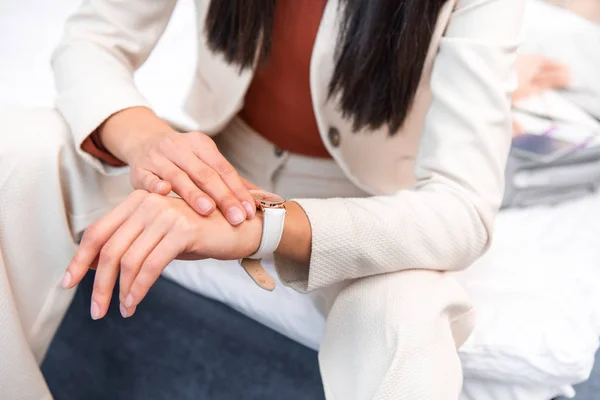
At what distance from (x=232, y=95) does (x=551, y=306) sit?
2.04 feet

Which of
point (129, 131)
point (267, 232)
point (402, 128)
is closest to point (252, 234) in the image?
point (267, 232)

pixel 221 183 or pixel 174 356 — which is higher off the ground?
pixel 221 183

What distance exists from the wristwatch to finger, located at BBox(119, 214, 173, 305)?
0.35 feet

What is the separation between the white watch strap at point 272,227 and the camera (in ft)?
2.09

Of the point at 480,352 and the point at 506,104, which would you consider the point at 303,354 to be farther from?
the point at 506,104

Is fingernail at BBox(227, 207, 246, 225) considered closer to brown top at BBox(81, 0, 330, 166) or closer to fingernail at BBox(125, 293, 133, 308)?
fingernail at BBox(125, 293, 133, 308)

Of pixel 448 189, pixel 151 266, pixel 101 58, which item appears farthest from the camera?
pixel 101 58

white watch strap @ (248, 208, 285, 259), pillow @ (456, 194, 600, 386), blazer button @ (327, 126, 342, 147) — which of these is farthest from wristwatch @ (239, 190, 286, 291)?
pillow @ (456, 194, 600, 386)

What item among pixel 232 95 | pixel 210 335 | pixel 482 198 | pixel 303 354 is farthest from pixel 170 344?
pixel 482 198

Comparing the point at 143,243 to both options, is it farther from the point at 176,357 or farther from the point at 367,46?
the point at 176,357

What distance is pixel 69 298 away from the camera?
0.85 meters

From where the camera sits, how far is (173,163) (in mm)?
679

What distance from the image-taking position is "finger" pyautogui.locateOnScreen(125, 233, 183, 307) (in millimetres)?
589

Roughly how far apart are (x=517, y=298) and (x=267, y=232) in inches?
20.2
